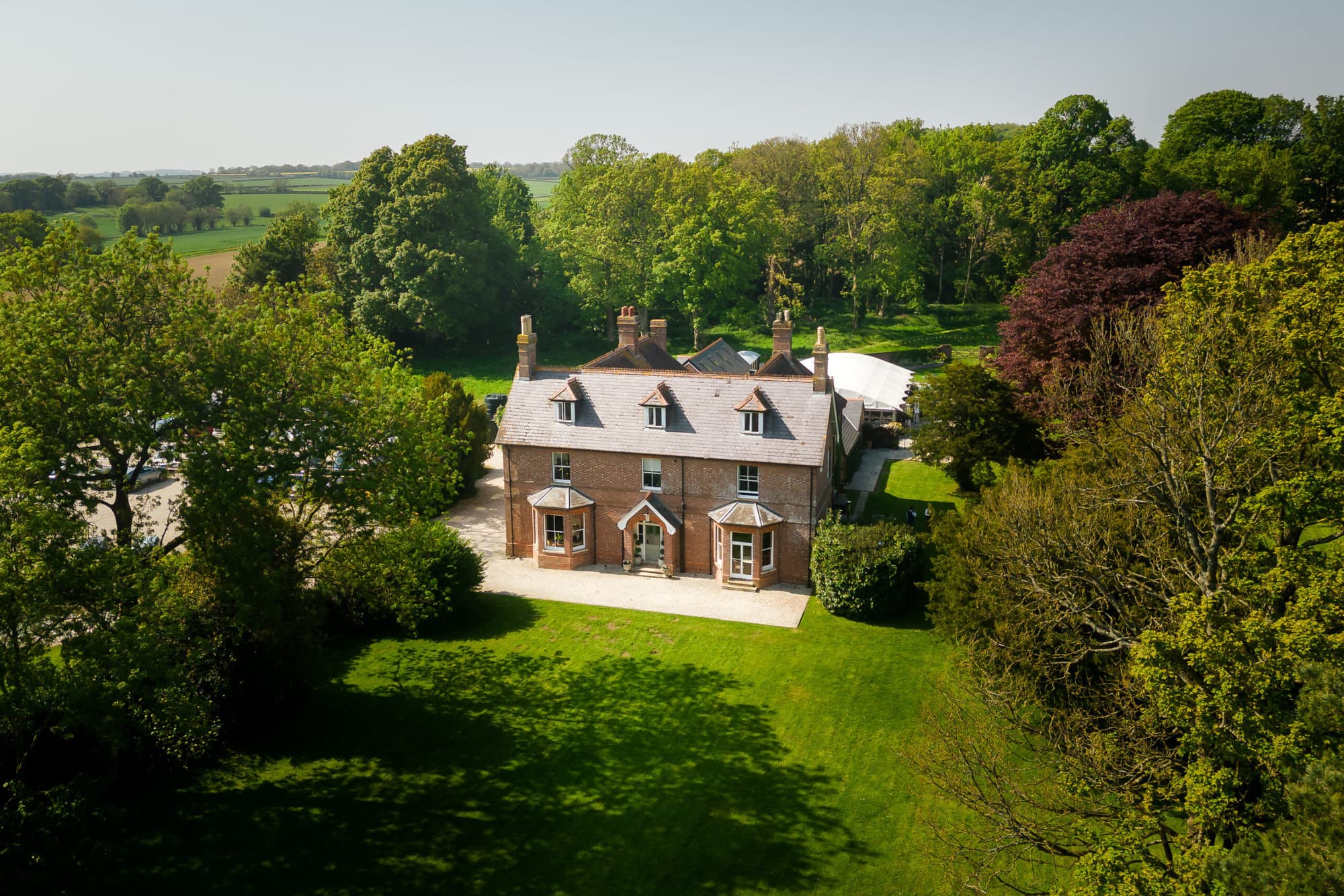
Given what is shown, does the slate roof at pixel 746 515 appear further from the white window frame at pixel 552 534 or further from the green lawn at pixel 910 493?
the green lawn at pixel 910 493

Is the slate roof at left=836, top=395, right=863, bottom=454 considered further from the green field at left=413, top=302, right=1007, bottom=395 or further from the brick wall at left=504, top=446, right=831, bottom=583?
the green field at left=413, top=302, right=1007, bottom=395

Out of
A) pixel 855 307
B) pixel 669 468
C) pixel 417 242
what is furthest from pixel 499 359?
pixel 669 468

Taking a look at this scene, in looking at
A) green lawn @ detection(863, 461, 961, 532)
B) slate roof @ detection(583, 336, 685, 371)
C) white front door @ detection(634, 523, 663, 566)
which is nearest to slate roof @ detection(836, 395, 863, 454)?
green lawn @ detection(863, 461, 961, 532)

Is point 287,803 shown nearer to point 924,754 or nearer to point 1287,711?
point 924,754

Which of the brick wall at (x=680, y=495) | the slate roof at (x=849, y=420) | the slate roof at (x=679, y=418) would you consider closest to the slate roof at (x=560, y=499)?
the brick wall at (x=680, y=495)

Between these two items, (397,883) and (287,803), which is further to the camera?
(287,803)

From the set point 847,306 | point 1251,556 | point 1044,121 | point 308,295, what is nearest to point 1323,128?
point 1044,121
